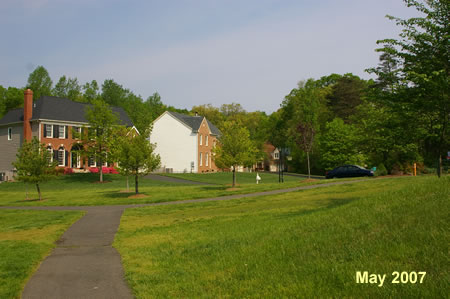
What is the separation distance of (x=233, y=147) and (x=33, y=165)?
51.4ft

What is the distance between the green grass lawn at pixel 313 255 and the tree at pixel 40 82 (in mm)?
83681

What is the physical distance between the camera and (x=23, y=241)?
1330 centimetres

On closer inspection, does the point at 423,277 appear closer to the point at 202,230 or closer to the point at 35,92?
the point at 202,230

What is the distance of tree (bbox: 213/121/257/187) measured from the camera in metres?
33.1

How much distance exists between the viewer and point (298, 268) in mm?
6879

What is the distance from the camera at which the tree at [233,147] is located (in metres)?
33.1

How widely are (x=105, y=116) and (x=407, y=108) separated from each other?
4052 centimetres

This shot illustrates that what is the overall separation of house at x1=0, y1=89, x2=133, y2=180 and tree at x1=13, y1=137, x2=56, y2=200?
20278 mm

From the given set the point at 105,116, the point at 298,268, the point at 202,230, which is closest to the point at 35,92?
the point at 105,116

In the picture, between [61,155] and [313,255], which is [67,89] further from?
[313,255]

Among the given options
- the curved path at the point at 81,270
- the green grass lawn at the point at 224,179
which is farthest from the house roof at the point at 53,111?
the curved path at the point at 81,270

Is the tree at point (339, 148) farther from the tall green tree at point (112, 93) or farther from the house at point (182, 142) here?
the tall green tree at point (112, 93)

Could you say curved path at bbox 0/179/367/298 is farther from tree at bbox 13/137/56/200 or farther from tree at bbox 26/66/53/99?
tree at bbox 26/66/53/99

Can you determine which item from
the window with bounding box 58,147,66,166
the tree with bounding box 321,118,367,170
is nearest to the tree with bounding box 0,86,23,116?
the window with bounding box 58,147,66,166
